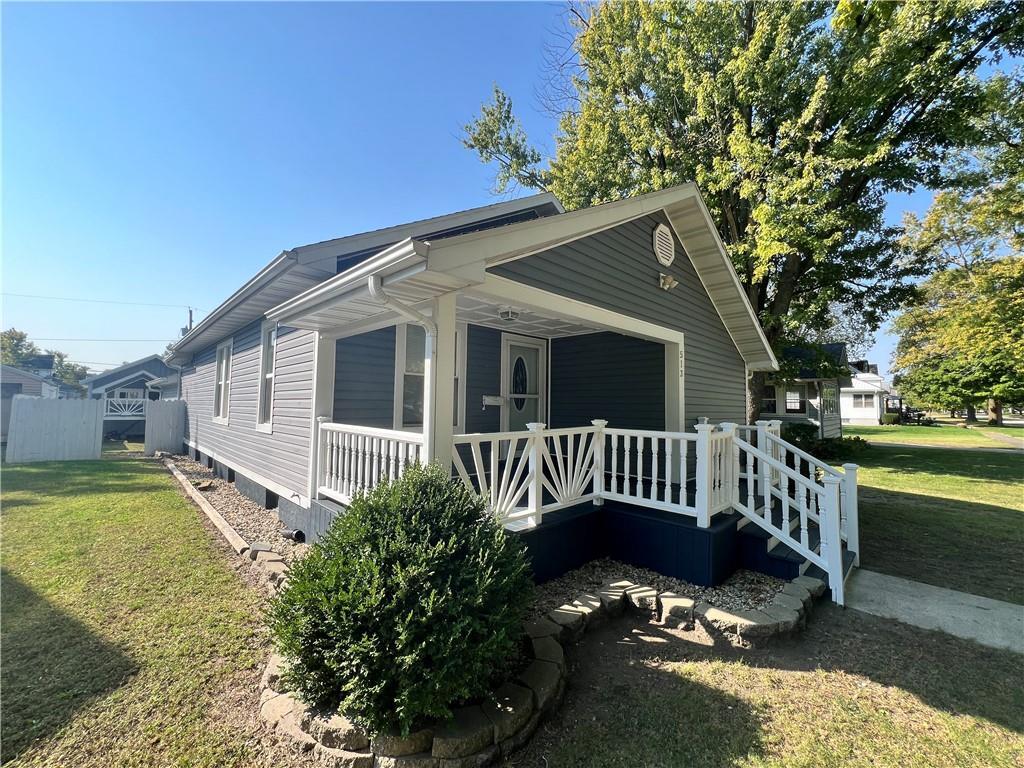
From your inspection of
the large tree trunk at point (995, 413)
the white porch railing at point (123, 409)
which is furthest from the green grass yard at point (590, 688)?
the large tree trunk at point (995, 413)

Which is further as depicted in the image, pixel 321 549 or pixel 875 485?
pixel 875 485

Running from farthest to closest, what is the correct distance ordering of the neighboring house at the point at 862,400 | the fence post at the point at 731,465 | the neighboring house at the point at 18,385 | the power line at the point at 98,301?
1. the power line at the point at 98,301
2. the neighboring house at the point at 862,400
3. the neighboring house at the point at 18,385
4. the fence post at the point at 731,465

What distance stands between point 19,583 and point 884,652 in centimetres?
776

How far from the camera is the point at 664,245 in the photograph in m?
6.48

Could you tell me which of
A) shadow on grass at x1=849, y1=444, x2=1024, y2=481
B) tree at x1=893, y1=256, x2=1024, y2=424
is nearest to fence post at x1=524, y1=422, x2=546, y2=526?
shadow on grass at x1=849, y1=444, x2=1024, y2=481

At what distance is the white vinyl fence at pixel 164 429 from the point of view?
14273mm

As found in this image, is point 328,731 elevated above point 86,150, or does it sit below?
below

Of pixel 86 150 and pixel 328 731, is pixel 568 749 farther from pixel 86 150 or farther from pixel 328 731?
pixel 86 150

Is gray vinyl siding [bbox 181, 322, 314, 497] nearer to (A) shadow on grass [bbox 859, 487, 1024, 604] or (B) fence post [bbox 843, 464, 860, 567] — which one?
(B) fence post [bbox 843, 464, 860, 567]

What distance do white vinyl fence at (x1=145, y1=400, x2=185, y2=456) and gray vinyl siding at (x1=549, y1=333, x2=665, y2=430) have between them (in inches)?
537

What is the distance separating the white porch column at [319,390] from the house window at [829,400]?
22.1 meters

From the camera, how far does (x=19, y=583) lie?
13.7 feet

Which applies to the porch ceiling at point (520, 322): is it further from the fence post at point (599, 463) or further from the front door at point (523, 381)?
the fence post at point (599, 463)

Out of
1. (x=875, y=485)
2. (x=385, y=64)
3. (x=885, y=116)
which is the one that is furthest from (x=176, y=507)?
(x=885, y=116)
